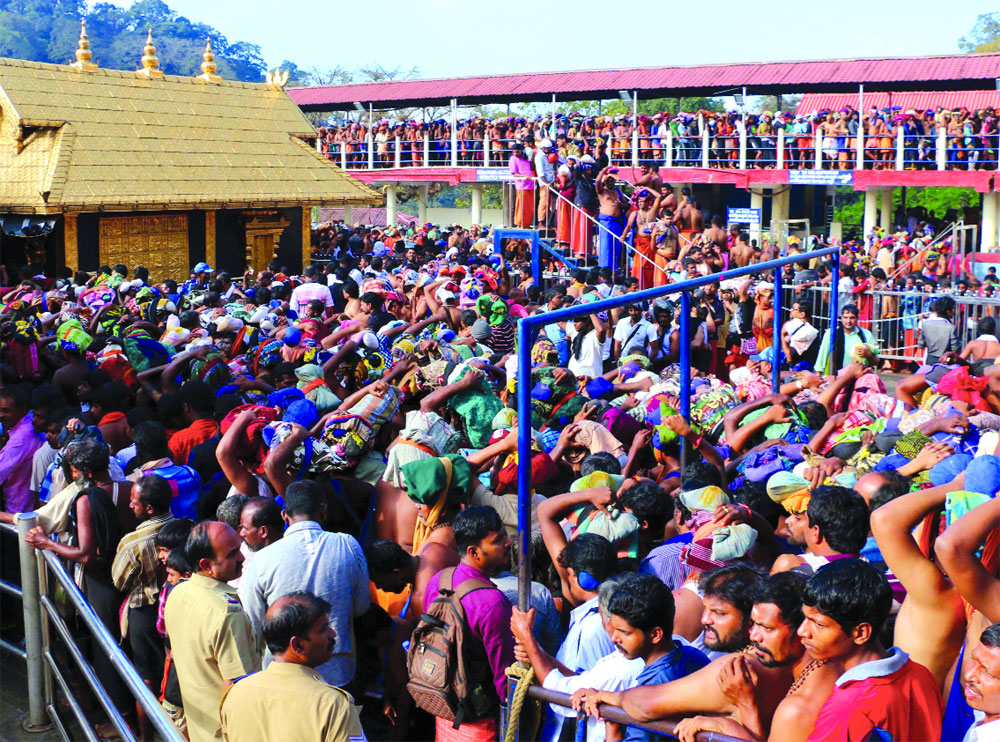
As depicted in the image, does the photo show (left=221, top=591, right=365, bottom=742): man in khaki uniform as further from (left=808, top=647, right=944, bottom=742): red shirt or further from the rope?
(left=808, top=647, right=944, bottom=742): red shirt

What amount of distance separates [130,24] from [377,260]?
121888 mm

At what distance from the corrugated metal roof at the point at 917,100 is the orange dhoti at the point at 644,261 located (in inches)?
733

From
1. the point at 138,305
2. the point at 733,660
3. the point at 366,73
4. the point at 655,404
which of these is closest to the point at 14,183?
the point at 138,305

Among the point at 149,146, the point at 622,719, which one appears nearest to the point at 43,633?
the point at 622,719

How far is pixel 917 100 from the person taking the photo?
3562cm

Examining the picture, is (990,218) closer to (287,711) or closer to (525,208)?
(525,208)

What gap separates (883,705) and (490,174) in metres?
25.7

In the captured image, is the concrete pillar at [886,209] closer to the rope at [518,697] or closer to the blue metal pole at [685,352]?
the blue metal pole at [685,352]

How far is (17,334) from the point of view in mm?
8469

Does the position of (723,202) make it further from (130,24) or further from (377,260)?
(130,24)

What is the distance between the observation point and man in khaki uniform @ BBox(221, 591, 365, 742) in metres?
3.24

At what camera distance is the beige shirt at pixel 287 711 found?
10.6ft

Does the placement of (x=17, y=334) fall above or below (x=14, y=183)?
below

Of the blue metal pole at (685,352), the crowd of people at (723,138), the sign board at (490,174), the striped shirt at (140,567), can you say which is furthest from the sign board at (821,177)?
the striped shirt at (140,567)
